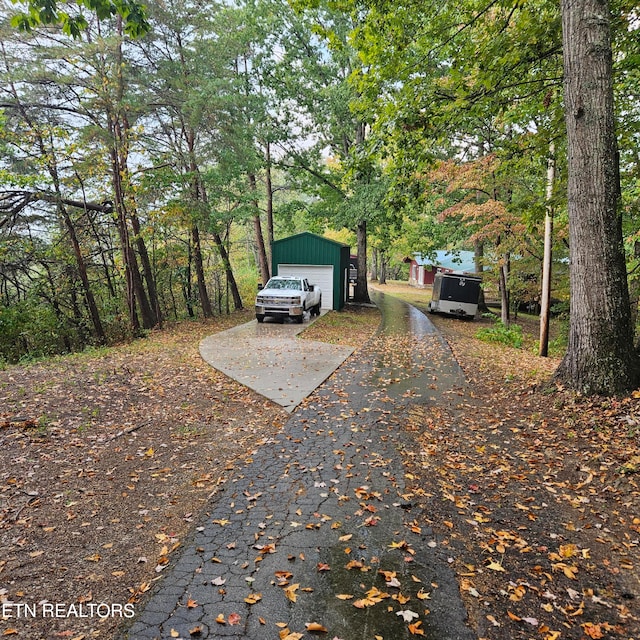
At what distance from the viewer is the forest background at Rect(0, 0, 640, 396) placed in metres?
7.29

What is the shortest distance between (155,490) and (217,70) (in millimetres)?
16649

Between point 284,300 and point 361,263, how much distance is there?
7902 mm

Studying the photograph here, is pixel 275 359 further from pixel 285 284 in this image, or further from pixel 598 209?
pixel 285 284

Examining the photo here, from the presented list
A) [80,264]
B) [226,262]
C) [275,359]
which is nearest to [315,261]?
[226,262]

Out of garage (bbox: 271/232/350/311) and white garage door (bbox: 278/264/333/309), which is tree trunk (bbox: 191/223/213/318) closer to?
garage (bbox: 271/232/350/311)

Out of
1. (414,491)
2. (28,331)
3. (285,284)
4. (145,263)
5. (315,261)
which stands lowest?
(414,491)

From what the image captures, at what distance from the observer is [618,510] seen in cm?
362

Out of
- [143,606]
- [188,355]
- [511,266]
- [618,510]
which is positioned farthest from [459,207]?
[143,606]

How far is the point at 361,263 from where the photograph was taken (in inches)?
906

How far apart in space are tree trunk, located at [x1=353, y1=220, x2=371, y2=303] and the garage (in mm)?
1461

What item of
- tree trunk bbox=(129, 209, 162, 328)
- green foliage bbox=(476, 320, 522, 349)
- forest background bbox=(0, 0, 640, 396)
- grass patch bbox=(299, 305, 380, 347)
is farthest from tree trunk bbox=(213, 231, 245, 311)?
green foliage bbox=(476, 320, 522, 349)

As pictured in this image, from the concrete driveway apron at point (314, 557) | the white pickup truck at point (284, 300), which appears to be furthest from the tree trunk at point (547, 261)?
the white pickup truck at point (284, 300)

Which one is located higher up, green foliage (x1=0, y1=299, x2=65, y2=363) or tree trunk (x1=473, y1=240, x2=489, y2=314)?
tree trunk (x1=473, y1=240, x2=489, y2=314)

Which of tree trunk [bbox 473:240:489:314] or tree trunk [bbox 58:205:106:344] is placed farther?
tree trunk [bbox 473:240:489:314]
